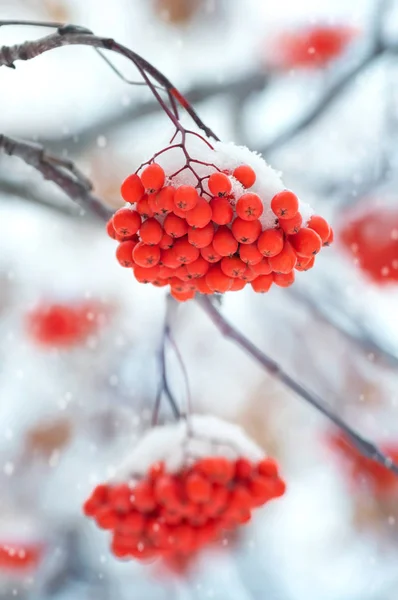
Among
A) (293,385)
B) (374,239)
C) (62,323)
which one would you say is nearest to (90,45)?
(293,385)

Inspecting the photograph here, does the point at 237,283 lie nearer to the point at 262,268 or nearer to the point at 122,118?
the point at 262,268

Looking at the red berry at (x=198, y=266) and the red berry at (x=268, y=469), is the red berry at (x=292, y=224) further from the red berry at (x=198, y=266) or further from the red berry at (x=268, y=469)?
the red berry at (x=268, y=469)

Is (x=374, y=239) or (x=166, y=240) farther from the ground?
(x=374, y=239)

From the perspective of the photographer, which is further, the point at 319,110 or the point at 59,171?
the point at 319,110

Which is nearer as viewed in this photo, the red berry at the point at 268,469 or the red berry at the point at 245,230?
the red berry at the point at 245,230

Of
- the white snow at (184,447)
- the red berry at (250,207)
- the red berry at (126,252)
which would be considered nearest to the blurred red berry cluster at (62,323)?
the white snow at (184,447)

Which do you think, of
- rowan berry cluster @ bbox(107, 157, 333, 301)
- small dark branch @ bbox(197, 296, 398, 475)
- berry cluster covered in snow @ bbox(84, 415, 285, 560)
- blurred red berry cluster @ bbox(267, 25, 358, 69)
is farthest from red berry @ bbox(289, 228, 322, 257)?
blurred red berry cluster @ bbox(267, 25, 358, 69)
